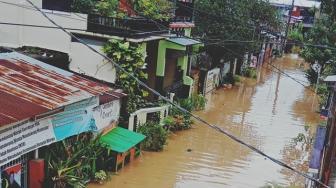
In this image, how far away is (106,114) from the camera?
1474cm

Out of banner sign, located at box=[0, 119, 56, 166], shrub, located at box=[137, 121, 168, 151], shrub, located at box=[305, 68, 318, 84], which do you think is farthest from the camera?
shrub, located at box=[305, 68, 318, 84]

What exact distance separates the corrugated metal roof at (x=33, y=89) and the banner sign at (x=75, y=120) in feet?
1.16

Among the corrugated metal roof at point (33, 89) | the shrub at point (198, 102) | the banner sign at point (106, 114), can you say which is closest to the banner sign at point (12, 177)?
the corrugated metal roof at point (33, 89)

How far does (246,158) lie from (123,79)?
573 cm

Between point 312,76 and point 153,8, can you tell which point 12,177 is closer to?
point 153,8

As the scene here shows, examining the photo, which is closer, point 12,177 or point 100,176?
point 12,177

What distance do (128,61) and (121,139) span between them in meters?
2.78

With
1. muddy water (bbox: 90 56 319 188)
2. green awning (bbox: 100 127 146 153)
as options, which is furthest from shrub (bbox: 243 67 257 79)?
green awning (bbox: 100 127 146 153)

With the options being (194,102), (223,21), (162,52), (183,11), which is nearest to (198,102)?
(194,102)

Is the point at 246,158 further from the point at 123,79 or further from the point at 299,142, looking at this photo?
the point at 123,79

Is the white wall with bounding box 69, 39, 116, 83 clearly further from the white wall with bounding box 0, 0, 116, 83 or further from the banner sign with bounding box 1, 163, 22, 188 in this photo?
the banner sign with bounding box 1, 163, 22, 188

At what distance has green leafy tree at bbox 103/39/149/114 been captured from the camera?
15883 mm

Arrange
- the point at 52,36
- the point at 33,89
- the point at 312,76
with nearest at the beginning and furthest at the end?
the point at 33,89 < the point at 52,36 < the point at 312,76

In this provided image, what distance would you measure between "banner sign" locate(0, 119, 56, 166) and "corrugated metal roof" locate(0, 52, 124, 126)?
372 mm
